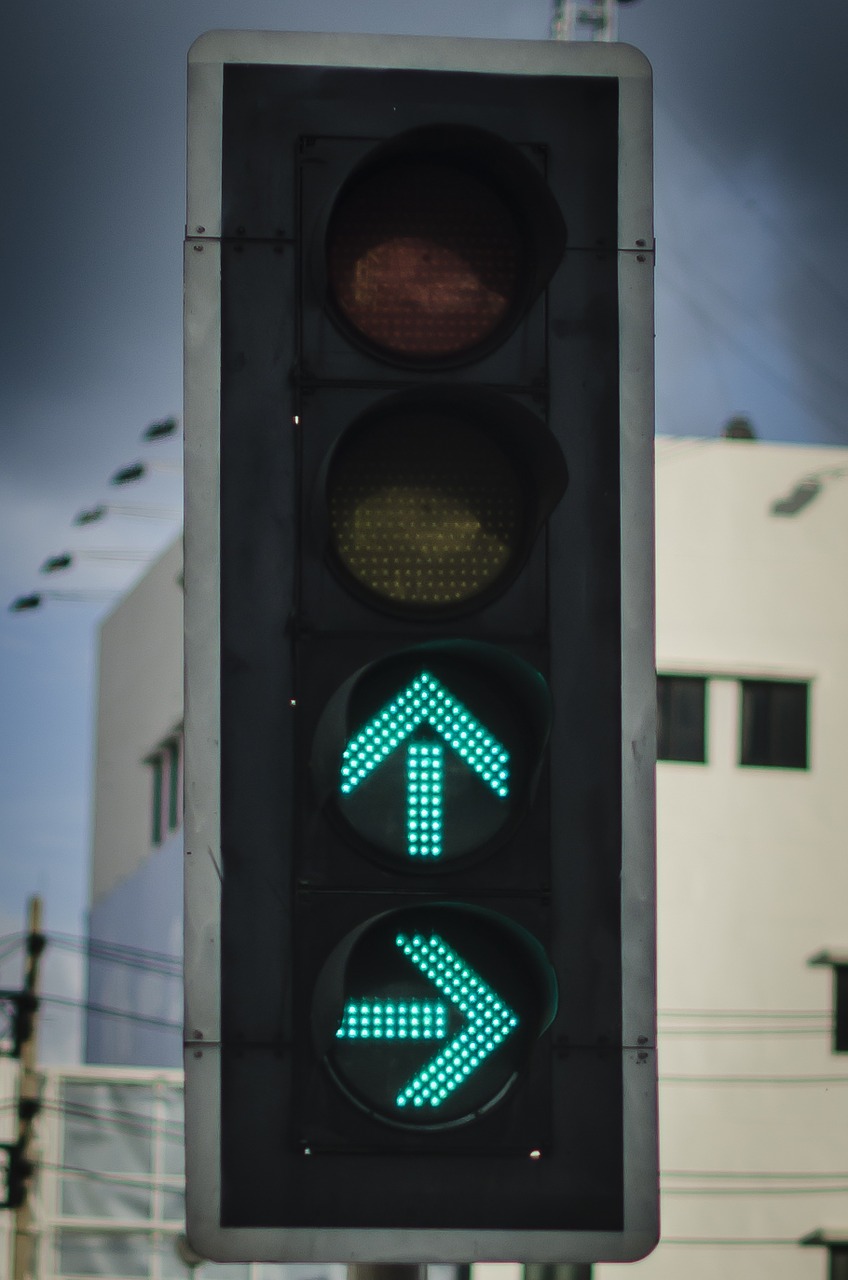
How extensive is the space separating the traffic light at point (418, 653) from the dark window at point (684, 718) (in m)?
18.9

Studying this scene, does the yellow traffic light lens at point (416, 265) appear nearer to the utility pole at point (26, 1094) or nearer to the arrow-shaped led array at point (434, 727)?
the arrow-shaped led array at point (434, 727)

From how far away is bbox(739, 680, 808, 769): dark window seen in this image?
21469mm

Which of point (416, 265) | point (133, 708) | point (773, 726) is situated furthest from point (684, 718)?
point (416, 265)

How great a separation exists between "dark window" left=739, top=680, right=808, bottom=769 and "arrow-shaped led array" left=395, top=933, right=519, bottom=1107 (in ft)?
63.5

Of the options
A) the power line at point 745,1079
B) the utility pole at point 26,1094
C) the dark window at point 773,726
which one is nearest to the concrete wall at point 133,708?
the utility pole at point 26,1094

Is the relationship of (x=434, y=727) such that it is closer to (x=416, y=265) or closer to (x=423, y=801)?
(x=423, y=801)

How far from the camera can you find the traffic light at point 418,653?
93.9 inches

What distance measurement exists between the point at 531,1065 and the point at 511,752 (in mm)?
419

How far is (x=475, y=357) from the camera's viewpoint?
2.56 meters

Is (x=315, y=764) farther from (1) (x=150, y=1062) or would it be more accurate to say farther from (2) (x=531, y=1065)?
(1) (x=150, y=1062)

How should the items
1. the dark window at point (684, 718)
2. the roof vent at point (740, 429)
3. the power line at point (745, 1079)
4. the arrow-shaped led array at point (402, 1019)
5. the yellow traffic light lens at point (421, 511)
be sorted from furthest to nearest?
the roof vent at point (740, 429)
the dark window at point (684, 718)
the power line at point (745, 1079)
the yellow traffic light lens at point (421, 511)
the arrow-shaped led array at point (402, 1019)

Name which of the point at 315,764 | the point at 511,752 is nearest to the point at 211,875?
the point at 315,764

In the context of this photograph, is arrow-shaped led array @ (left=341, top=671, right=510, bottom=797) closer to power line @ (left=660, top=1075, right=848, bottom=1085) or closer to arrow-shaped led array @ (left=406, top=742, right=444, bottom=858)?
arrow-shaped led array @ (left=406, top=742, right=444, bottom=858)

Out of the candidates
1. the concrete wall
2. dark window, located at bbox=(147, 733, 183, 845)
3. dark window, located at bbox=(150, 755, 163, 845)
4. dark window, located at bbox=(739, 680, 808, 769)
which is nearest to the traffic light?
dark window, located at bbox=(739, 680, 808, 769)
